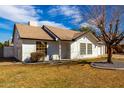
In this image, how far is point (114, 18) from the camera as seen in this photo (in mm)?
18578

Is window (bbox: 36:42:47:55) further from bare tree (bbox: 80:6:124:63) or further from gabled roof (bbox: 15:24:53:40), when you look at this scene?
bare tree (bbox: 80:6:124:63)

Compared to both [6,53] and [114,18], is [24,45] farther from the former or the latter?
[114,18]

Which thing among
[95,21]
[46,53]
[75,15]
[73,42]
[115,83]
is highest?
[75,15]

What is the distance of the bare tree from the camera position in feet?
57.1

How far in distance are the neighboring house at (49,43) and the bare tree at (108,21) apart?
547 cm

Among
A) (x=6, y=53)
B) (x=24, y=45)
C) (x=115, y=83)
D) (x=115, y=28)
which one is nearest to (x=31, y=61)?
(x=24, y=45)

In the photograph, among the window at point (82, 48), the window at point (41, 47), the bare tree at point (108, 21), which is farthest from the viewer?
the window at point (82, 48)

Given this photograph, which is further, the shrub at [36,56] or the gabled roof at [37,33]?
the gabled roof at [37,33]

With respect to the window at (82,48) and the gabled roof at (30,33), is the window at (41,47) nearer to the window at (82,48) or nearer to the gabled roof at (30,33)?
the gabled roof at (30,33)

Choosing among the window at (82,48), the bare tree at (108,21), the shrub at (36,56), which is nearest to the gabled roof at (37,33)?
the shrub at (36,56)

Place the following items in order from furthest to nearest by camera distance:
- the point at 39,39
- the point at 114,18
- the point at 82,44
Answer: the point at 82,44
the point at 39,39
the point at 114,18

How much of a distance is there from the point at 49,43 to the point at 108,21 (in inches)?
304

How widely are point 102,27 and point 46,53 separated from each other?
7849 millimetres

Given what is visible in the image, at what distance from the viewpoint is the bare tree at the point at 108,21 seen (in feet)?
57.1
